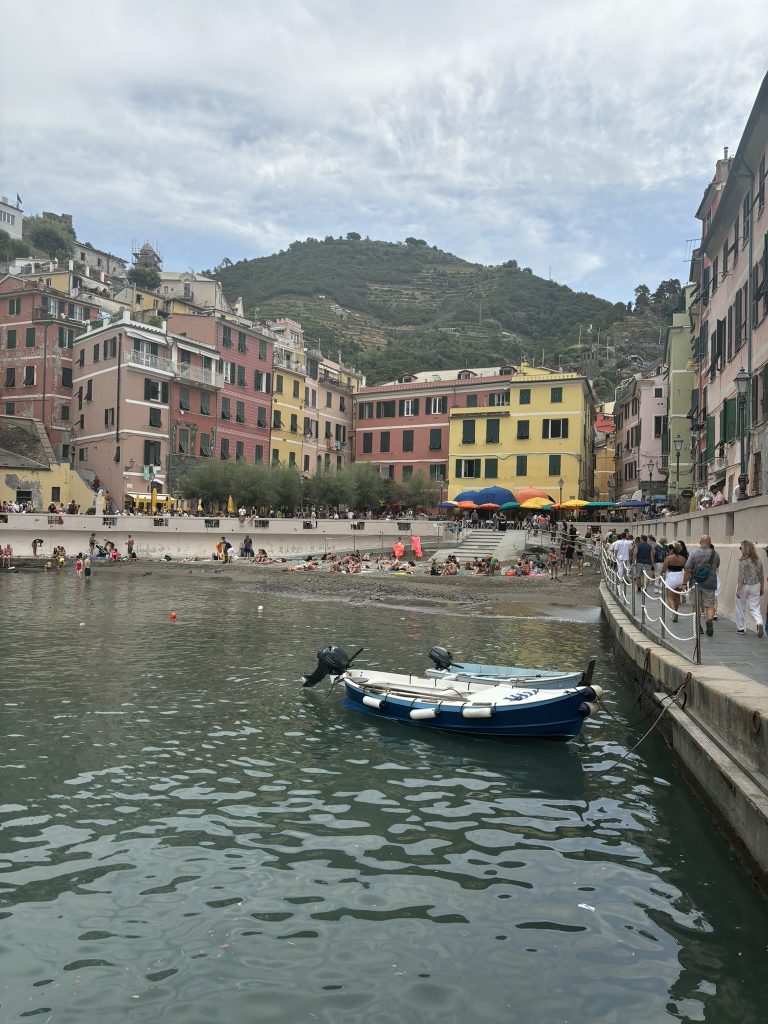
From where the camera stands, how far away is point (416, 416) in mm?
71688

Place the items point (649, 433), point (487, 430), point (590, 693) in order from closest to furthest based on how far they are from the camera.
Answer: point (590, 693) → point (649, 433) → point (487, 430)

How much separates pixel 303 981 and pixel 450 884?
203cm

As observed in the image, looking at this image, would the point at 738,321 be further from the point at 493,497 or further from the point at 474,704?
the point at 493,497

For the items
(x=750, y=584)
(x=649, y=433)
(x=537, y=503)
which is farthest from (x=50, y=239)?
(x=750, y=584)

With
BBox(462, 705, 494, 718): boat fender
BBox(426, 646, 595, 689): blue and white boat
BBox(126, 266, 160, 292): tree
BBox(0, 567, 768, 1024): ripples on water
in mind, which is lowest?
→ BBox(0, 567, 768, 1024): ripples on water

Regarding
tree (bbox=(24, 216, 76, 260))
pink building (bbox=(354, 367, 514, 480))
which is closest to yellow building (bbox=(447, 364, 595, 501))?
pink building (bbox=(354, 367, 514, 480))

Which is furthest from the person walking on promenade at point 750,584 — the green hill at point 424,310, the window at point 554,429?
the green hill at point 424,310

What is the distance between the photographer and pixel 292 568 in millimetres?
44500

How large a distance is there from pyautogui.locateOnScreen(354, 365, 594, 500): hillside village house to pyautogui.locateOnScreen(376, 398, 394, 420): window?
0.30ft

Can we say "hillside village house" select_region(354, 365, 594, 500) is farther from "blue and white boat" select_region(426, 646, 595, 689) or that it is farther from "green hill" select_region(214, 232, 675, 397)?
"blue and white boat" select_region(426, 646, 595, 689)

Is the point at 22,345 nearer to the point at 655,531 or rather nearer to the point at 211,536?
the point at 211,536

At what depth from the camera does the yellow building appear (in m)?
61.8

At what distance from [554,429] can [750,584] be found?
49145mm

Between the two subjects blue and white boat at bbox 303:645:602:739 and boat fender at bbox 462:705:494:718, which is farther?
boat fender at bbox 462:705:494:718
